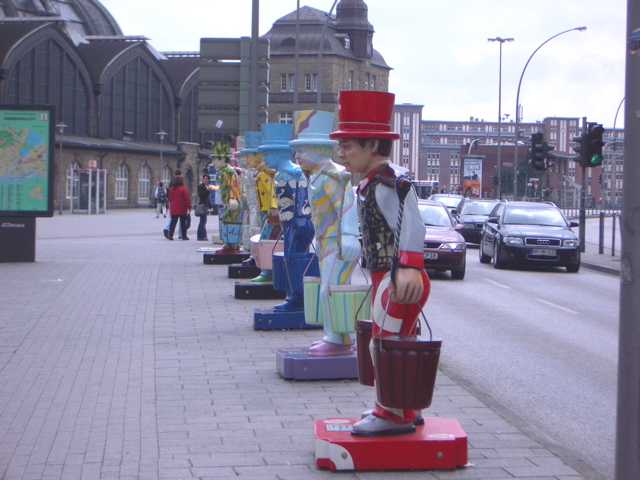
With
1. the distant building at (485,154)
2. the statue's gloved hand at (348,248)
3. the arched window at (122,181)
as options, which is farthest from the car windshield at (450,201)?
the distant building at (485,154)

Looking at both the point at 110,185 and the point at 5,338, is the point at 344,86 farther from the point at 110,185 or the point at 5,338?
the point at 5,338

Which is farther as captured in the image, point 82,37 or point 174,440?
point 82,37

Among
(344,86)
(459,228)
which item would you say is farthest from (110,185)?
(459,228)

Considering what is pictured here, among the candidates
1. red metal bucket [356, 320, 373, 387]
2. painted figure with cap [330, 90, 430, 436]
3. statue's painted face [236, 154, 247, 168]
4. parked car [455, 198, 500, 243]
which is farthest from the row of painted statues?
parked car [455, 198, 500, 243]

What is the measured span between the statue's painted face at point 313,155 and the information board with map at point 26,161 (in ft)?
40.2

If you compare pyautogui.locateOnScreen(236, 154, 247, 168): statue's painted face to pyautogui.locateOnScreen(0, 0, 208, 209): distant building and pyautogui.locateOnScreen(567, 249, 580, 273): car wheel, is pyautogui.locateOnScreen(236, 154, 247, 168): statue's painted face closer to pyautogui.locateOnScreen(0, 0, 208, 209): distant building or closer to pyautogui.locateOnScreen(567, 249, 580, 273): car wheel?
pyautogui.locateOnScreen(567, 249, 580, 273): car wheel

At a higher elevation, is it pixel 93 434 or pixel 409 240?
pixel 409 240

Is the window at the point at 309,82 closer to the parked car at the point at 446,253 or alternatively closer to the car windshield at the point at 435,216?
the car windshield at the point at 435,216

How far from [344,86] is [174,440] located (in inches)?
4052

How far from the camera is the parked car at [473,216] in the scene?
108ft

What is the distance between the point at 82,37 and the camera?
83.8 meters

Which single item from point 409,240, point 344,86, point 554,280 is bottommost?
point 554,280

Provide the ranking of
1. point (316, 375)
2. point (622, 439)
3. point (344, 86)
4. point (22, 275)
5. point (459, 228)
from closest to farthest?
point (622, 439) → point (316, 375) → point (22, 275) → point (459, 228) → point (344, 86)

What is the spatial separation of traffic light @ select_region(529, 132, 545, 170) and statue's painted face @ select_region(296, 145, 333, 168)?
26423mm
